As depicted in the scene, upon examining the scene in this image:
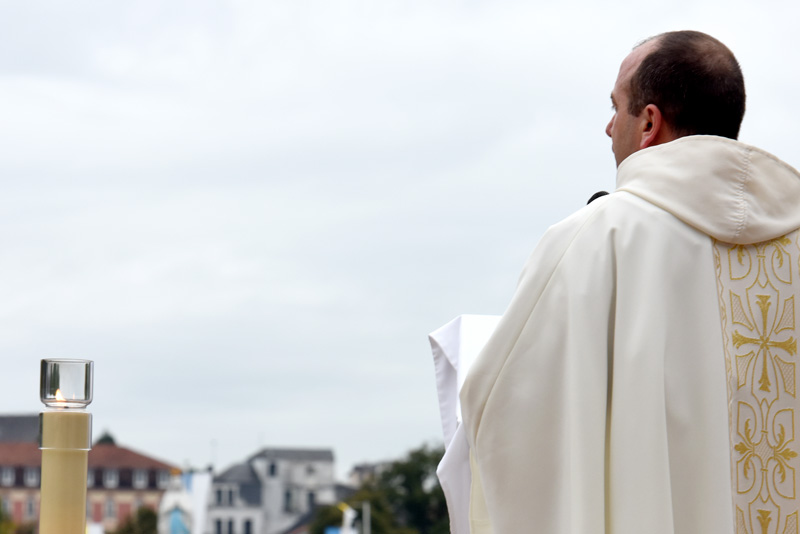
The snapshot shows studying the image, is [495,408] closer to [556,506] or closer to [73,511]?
[556,506]

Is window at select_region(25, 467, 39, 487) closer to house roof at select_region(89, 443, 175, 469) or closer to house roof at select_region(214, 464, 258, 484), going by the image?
house roof at select_region(89, 443, 175, 469)

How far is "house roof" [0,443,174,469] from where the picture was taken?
297ft

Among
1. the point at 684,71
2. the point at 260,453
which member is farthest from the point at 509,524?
the point at 260,453

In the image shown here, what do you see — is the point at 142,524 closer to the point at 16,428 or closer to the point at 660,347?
the point at 16,428

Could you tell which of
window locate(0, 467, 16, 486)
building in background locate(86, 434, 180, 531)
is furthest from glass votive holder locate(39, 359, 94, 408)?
window locate(0, 467, 16, 486)

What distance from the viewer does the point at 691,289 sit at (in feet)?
6.88

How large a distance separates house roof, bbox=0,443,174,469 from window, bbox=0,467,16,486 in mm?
450

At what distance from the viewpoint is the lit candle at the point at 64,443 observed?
1.80 m

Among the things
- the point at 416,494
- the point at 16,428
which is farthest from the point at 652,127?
the point at 16,428

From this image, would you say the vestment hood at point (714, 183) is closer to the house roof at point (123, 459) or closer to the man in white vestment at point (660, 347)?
the man in white vestment at point (660, 347)

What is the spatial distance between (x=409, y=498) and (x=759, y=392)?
7065 cm

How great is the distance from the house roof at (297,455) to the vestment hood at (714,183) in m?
92.2

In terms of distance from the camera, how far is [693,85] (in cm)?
215

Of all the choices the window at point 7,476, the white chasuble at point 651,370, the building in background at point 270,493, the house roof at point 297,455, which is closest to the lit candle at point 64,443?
the white chasuble at point 651,370
